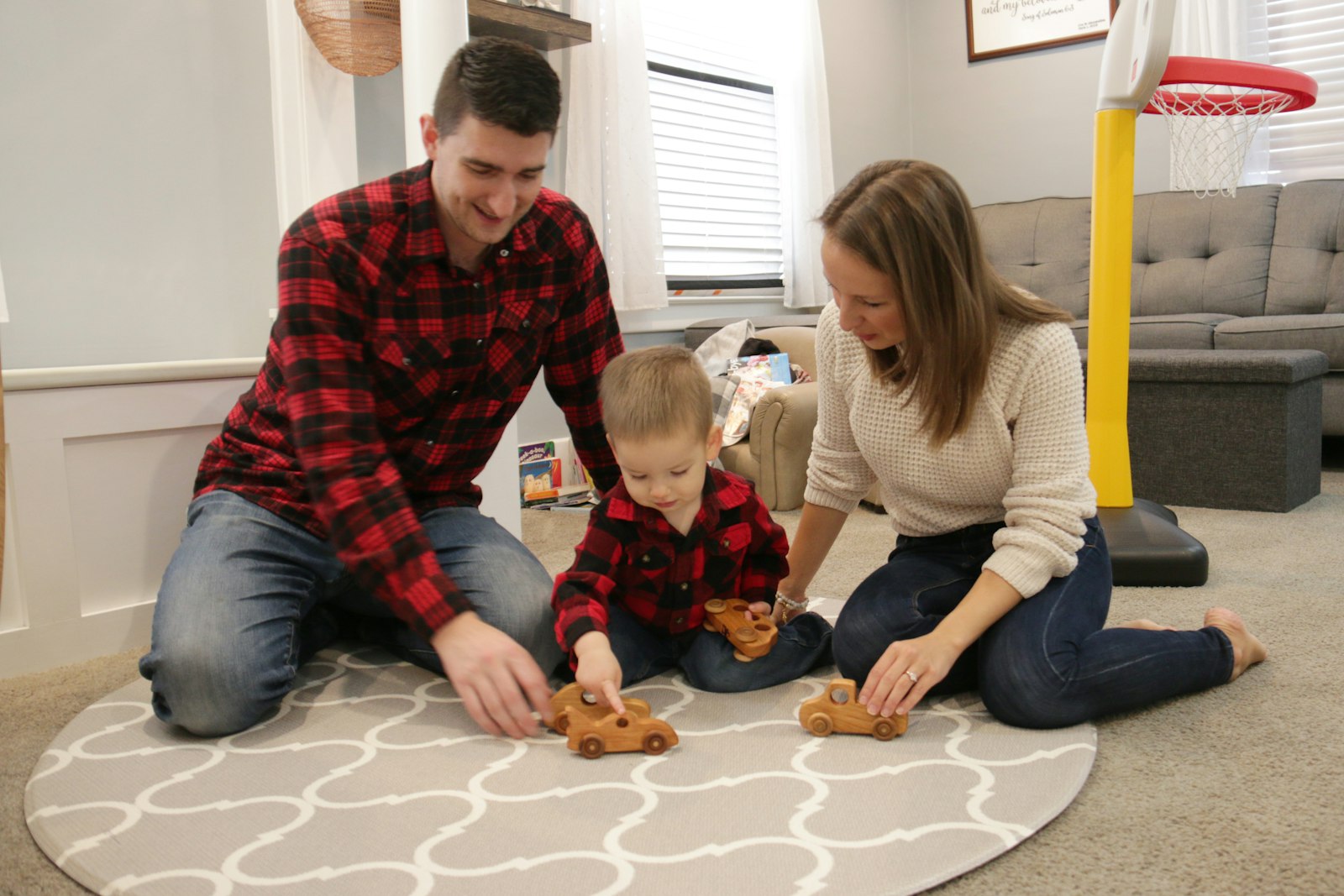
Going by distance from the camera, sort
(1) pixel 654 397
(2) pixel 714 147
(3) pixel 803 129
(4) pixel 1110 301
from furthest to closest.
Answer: (3) pixel 803 129 < (2) pixel 714 147 < (4) pixel 1110 301 < (1) pixel 654 397

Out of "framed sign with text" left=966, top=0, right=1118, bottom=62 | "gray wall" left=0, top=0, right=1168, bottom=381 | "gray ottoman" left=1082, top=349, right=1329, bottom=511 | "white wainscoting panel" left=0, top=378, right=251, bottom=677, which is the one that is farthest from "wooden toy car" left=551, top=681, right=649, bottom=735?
"framed sign with text" left=966, top=0, right=1118, bottom=62

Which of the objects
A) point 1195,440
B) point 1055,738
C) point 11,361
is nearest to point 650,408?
point 1055,738

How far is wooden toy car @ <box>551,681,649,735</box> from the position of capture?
1.33 meters

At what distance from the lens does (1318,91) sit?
157 inches

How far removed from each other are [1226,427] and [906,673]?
192 centimetres

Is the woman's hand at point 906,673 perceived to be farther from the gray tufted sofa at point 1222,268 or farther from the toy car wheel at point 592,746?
the gray tufted sofa at point 1222,268

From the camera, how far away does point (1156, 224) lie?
3.94 m

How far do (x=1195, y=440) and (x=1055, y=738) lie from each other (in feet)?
5.92

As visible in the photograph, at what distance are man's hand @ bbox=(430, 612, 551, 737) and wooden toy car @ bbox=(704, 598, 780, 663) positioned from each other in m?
0.44

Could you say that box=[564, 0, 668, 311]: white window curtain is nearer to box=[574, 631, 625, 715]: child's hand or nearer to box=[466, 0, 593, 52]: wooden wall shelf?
box=[466, 0, 593, 52]: wooden wall shelf

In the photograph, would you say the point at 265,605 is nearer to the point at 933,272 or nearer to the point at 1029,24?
the point at 933,272

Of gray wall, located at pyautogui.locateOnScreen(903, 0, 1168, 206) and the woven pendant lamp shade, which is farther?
gray wall, located at pyautogui.locateOnScreen(903, 0, 1168, 206)

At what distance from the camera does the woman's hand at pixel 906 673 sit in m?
1.27

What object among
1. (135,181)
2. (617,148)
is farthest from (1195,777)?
(617,148)
